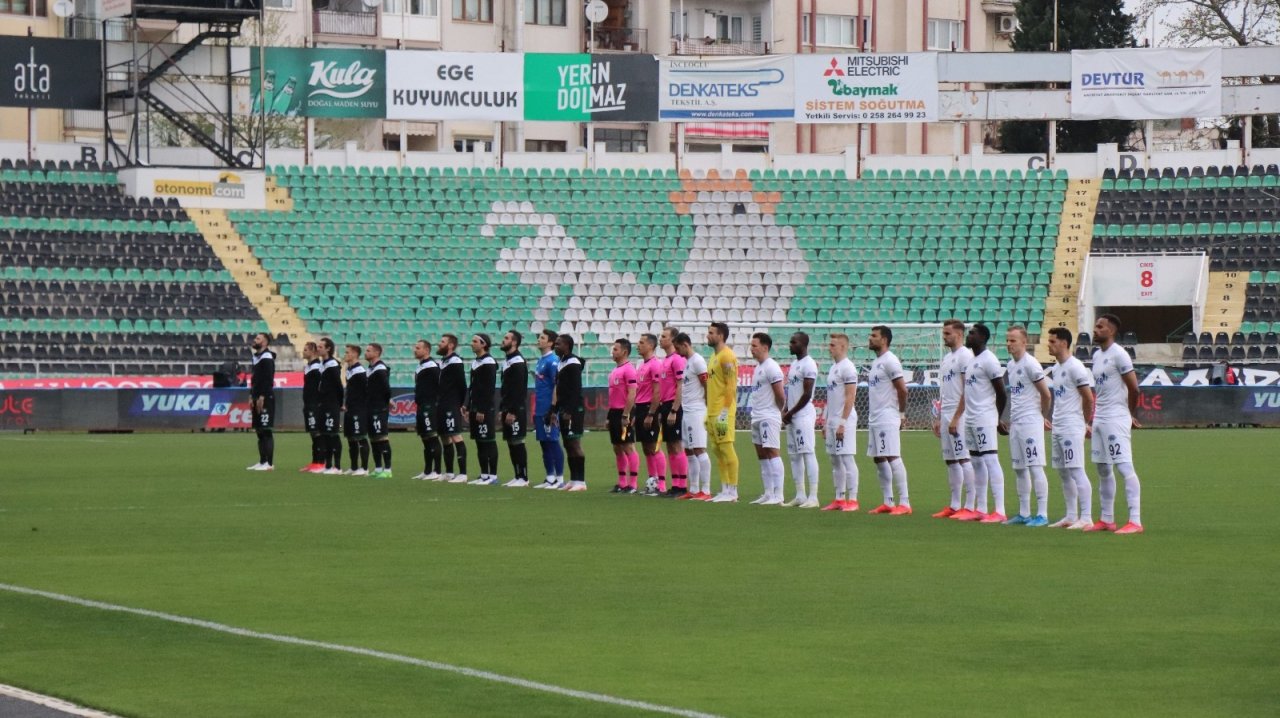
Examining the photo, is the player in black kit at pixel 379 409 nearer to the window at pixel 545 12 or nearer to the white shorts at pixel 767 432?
the white shorts at pixel 767 432

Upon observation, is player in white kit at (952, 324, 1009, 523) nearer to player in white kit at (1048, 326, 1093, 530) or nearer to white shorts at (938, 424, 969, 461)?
white shorts at (938, 424, 969, 461)

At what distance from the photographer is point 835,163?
54.9 m

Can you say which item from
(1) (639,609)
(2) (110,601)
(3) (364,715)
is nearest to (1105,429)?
(1) (639,609)

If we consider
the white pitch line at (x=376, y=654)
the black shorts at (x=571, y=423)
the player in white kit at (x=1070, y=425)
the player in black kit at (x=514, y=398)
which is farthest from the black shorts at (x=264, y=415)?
the white pitch line at (x=376, y=654)

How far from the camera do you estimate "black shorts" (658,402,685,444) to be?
22.9 metres

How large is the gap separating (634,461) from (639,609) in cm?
1166

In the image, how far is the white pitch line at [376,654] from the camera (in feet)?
29.8

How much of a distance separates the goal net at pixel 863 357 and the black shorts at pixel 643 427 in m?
17.7

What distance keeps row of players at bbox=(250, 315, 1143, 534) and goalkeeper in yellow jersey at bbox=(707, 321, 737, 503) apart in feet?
0.06

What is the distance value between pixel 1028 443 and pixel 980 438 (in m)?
0.73

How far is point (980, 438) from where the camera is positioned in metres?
19.8

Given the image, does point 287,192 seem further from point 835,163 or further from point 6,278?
point 835,163

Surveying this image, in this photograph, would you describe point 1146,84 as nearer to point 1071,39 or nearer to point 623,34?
point 1071,39

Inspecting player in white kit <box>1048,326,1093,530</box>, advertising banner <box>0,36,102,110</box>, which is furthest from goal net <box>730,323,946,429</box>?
player in white kit <box>1048,326,1093,530</box>
